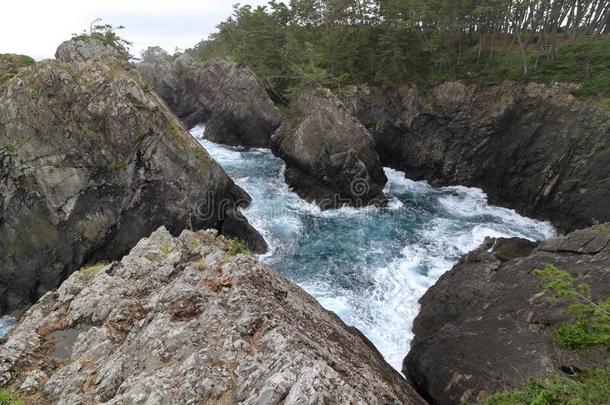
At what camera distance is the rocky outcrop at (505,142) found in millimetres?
28391

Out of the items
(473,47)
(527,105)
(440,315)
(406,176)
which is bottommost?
(406,176)

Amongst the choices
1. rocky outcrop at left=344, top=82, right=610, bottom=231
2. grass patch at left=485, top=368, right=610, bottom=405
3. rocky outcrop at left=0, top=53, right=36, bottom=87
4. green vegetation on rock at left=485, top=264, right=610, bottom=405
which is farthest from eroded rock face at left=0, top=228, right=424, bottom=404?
rocky outcrop at left=344, top=82, right=610, bottom=231

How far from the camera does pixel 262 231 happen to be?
29.3 metres

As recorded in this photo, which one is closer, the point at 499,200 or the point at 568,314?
the point at 568,314

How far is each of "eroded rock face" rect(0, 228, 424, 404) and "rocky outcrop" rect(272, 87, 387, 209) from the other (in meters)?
23.1

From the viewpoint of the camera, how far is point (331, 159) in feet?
114

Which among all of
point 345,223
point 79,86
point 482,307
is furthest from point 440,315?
point 79,86

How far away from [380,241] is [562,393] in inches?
816

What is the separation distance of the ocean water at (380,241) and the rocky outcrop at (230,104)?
41.7 feet

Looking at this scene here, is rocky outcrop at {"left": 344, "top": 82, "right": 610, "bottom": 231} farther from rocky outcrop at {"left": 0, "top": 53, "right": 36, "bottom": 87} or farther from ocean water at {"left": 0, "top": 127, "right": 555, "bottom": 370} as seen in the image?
rocky outcrop at {"left": 0, "top": 53, "right": 36, "bottom": 87}

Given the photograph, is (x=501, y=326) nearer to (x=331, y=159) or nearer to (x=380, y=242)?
(x=380, y=242)

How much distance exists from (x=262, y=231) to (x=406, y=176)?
20.4 metres

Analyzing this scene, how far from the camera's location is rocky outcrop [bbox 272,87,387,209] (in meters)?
34.3

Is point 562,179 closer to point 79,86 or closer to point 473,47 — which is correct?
point 473,47
